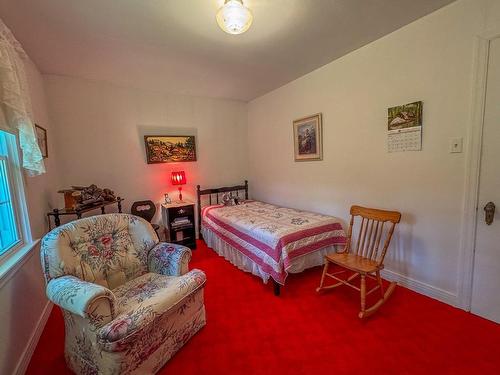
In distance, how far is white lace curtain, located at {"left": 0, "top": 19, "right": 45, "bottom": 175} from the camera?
157 centimetres

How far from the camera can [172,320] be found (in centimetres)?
158

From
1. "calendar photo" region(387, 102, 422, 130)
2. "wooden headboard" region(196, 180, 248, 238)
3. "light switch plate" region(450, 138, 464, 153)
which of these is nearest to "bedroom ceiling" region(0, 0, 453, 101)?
"calendar photo" region(387, 102, 422, 130)

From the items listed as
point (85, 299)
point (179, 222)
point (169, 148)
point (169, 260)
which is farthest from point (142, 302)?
point (169, 148)

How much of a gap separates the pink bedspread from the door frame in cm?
Result: 108

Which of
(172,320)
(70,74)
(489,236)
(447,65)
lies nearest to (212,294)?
(172,320)

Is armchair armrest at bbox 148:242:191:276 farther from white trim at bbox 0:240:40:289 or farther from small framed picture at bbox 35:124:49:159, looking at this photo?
small framed picture at bbox 35:124:49:159

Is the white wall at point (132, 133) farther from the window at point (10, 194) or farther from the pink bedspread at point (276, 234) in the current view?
the window at point (10, 194)

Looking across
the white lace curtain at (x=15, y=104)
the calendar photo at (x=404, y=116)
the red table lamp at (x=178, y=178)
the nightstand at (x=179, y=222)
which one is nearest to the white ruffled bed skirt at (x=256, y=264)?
the nightstand at (x=179, y=222)

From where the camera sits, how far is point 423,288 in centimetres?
218

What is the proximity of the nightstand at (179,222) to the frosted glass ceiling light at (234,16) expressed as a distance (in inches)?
99.5

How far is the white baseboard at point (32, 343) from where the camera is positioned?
150 centimetres

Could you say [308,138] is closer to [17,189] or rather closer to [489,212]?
[489,212]

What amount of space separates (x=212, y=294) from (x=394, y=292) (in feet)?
5.92

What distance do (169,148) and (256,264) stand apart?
7.65 feet
